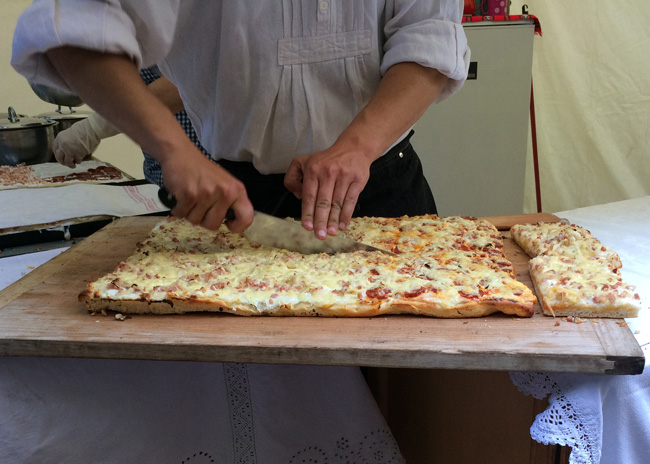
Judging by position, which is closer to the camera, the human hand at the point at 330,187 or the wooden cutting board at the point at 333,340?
the wooden cutting board at the point at 333,340

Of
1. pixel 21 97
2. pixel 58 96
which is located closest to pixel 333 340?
pixel 58 96

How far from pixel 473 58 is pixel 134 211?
2412mm

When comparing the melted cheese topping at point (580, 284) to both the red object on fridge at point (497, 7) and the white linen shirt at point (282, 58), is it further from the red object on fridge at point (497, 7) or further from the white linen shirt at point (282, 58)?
the red object on fridge at point (497, 7)

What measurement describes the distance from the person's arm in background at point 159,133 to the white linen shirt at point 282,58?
76mm

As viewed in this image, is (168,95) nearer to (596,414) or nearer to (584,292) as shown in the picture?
(584,292)

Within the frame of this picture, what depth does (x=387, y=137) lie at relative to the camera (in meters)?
1.58

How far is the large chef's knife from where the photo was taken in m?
1.60

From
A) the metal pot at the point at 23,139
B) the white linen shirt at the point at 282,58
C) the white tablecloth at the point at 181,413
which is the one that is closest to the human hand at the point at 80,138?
the metal pot at the point at 23,139

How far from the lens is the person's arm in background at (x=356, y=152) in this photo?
4.78ft

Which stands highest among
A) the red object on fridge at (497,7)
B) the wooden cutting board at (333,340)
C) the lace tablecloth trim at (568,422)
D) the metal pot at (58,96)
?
the red object on fridge at (497,7)

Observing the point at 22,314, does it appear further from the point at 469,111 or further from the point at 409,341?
the point at 469,111

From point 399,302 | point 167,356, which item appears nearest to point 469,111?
point 399,302

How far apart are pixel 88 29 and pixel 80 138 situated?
1.30 m

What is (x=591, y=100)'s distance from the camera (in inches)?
155
